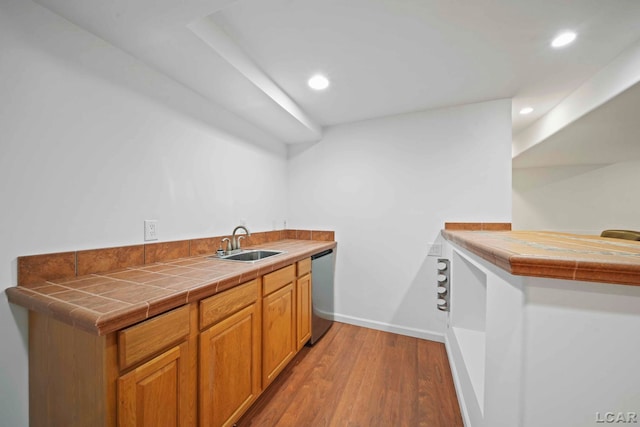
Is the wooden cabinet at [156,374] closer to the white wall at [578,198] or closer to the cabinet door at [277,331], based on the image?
the cabinet door at [277,331]

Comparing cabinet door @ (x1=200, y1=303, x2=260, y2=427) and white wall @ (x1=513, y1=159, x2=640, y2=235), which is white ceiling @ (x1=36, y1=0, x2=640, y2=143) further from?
white wall @ (x1=513, y1=159, x2=640, y2=235)

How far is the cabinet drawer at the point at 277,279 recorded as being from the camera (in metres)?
1.47

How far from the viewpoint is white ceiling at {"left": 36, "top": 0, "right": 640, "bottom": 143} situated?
1131 mm

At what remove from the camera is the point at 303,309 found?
196 centimetres

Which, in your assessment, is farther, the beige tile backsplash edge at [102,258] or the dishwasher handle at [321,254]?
the dishwasher handle at [321,254]

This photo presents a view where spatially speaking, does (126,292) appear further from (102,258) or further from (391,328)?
(391,328)

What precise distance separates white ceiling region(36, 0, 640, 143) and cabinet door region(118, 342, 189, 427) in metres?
1.52

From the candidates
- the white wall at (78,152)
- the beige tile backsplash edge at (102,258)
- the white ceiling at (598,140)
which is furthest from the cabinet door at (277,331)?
the white ceiling at (598,140)

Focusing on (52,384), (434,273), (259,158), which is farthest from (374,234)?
(52,384)

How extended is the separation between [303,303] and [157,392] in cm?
120

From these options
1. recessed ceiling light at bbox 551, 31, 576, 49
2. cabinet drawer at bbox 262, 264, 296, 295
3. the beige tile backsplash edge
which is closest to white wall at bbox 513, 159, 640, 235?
recessed ceiling light at bbox 551, 31, 576, 49

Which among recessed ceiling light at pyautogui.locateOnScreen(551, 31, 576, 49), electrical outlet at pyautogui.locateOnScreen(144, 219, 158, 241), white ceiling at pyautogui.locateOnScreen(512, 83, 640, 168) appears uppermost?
recessed ceiling light at pyautogui.locateOnScreen(551, 31, 576, 49)

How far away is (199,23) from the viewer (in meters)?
1.17

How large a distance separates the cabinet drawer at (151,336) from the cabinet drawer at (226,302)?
3.5 inches
